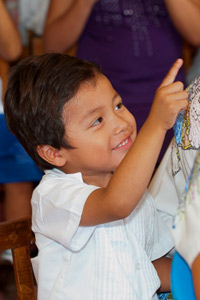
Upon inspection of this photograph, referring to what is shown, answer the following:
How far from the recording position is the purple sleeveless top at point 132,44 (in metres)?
1.86

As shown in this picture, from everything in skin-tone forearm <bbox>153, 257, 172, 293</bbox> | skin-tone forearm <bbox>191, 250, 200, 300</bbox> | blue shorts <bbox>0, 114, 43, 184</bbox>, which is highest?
skin-tone forearm <bbox>191, 250, 200, 300</bbox>

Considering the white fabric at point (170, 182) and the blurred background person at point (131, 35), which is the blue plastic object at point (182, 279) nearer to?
the white fabric at point (170, 182)

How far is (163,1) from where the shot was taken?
1.91 metres

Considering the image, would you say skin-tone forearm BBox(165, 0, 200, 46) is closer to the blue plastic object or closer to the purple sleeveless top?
the purple sleeveless top

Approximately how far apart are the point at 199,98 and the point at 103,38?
98 cm

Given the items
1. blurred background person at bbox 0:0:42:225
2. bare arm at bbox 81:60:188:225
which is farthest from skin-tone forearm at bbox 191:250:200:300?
blurred background person at bbox 0:0:42:225

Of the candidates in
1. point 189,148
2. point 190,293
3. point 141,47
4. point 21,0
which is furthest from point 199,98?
point 21,0

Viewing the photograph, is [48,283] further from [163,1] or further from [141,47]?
[163,1]

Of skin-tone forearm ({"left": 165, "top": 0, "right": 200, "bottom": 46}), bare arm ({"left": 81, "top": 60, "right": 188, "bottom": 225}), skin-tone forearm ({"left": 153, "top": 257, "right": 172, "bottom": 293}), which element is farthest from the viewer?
skin-tone forearm ({"left": 165, "top": 0, "right": 200, "bottom": 46})

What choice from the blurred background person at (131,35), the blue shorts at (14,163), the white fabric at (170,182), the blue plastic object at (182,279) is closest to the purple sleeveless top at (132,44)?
the blurred background person at (131,35)

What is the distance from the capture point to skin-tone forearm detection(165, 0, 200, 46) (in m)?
1.81

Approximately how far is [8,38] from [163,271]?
1.10 metres

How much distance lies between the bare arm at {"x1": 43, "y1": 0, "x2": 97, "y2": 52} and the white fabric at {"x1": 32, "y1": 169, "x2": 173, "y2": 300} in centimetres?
90

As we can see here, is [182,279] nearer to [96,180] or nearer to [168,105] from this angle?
[168,105]
